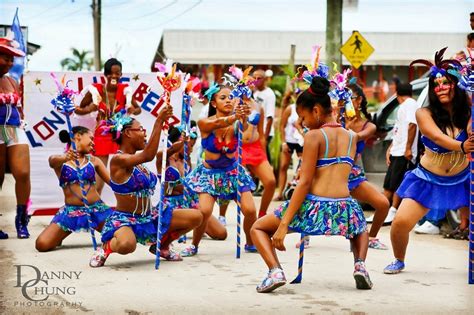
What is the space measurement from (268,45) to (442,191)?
89.3ft

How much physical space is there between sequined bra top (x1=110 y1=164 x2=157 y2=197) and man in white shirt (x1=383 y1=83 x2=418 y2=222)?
445cm

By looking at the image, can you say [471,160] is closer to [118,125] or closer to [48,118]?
[118,125]

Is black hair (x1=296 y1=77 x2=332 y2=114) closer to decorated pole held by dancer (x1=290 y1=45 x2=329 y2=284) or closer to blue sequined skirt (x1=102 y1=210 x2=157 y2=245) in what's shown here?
decorated pole held by dancer (x1=290 y1=45 x2=329 y2=284)

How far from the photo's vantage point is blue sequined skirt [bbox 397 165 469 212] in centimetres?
799

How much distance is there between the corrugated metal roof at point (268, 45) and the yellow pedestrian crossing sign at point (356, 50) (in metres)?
15.2

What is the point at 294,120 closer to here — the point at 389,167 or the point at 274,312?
the point at 389,167

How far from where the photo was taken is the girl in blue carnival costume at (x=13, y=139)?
34.2 feet

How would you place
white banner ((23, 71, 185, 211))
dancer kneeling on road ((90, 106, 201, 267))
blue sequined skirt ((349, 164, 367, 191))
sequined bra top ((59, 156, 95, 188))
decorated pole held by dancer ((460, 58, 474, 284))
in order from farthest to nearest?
white banner ((23, 71, 185, 211)), sequined bra top ((59, 156, 95, 188)), blue sequined skirt ((349, 164, 367, 191)), dancer kneeling on road ((90, 106, 201, 267)), decorated pole held by dancer ((460, 58, 474, 284))

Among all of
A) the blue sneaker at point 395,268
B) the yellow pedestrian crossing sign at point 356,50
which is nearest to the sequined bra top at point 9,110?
the blue sneaker at point 395,268

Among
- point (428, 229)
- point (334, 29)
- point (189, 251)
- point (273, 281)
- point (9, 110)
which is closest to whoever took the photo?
point (273, 281)

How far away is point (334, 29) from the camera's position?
16.0m

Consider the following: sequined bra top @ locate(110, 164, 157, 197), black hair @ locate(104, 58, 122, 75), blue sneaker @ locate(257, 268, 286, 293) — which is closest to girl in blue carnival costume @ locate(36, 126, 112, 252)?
sequined bra top @ locate(110, 164, 157, 197)

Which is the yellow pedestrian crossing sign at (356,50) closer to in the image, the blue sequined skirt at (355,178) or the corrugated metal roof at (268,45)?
the blue sequined skirt at (355,178)

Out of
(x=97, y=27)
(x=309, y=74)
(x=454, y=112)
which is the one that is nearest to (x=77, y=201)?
(x=309, y=74)
